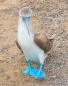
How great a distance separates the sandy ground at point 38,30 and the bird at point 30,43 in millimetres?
126

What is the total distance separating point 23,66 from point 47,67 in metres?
0.36

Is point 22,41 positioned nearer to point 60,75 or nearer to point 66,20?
point 60,75

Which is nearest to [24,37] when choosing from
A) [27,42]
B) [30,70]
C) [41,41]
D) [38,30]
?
[27,42]

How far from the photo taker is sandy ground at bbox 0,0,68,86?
4.46 m

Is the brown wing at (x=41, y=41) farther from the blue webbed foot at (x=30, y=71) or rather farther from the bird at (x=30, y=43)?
the blue webbed foot at (x=30, y=71)

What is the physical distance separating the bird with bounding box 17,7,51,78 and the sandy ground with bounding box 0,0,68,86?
0.13m

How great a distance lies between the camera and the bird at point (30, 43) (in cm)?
422

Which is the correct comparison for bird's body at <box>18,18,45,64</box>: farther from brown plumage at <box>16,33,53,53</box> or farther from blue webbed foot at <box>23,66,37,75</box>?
blue webbed foot at <box>23,66,37,75</box>

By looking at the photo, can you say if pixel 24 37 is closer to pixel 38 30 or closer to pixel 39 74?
pixel 39 74

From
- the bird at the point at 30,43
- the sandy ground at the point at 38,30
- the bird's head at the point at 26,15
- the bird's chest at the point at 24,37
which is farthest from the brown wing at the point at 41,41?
the sandy ground at the point at 38,30

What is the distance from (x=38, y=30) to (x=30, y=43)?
4.31 feet

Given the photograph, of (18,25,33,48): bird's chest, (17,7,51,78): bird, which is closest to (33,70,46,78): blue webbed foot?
(17,7,51,78): bird

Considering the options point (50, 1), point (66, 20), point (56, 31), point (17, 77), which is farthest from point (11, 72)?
point (50, 1)

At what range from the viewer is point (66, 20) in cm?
578
